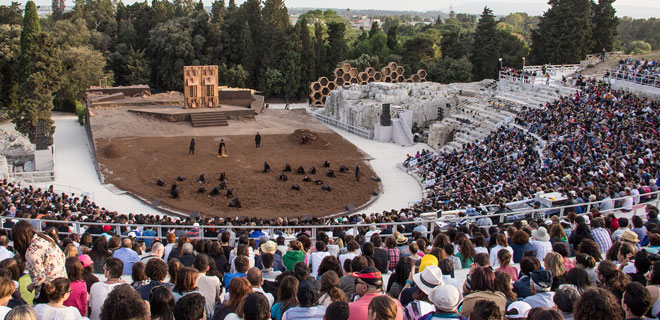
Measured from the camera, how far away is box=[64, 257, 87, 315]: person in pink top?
7.99 metres

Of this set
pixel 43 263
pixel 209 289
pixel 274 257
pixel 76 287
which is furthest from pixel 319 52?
pixel 76 287

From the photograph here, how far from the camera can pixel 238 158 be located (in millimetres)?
32562

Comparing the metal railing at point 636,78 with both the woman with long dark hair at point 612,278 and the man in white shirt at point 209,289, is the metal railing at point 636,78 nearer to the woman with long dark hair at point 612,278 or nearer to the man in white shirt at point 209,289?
the woman with long dark hair at point 612,278

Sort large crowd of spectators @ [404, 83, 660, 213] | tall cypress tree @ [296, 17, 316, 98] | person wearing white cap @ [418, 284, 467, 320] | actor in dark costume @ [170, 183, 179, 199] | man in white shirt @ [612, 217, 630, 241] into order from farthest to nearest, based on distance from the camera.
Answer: tall cypress tree @ [296, 17, 316, 98], actor in dark costume @ [170, 183, 179, 199], large crowd of spectators @ [404, 83, 660, 213], man in white shirt @ [612, 217, 630, 241], person wearing white cap @ [418, 284, 467, 320]

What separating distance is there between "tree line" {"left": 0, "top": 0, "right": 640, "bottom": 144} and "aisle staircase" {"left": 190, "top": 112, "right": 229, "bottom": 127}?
51.9 ft

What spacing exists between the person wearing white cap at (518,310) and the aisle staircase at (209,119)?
34.3 metres

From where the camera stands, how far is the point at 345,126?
43.2m

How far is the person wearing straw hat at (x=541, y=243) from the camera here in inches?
441

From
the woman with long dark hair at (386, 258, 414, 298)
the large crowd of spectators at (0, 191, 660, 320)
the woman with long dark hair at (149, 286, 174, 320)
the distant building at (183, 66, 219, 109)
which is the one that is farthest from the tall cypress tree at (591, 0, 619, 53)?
the woman with long dark hair at (149, 286, 174, 320)

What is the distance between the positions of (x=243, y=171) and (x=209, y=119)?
11.3m

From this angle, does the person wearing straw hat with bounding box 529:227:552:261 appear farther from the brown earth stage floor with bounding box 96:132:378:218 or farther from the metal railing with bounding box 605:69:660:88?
the metal railing with bounding box 605:69:660:88

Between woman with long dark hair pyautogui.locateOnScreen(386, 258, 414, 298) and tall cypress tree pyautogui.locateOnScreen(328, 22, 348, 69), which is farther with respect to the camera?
tall cypress tree pyautogui.locateOnScreen(328, 22, 348, 69)

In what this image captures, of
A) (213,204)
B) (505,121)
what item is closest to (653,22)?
(505,121)

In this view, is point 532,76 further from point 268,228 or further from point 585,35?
point 268,228
